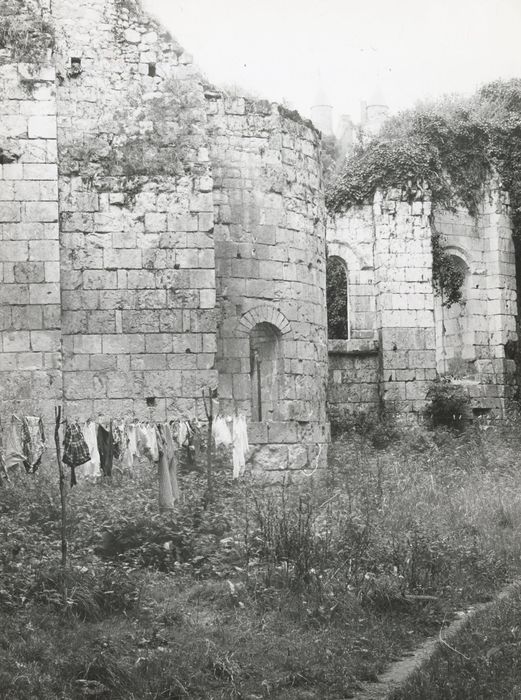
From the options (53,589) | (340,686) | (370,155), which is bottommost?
(340,686)

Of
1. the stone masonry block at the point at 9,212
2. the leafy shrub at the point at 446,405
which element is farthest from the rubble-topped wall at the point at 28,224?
the leafy shrub at the point at 446,405

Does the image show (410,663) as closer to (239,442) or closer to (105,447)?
(105,447)

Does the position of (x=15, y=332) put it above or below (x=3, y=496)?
above

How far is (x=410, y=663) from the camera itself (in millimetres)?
8000

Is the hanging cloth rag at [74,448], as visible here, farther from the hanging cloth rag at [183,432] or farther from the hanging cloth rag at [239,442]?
the hanging cloth rag at [239,442]

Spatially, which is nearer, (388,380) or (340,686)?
(340,686)

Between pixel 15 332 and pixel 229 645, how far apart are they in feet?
23.1

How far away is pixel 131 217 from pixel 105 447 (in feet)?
14.5

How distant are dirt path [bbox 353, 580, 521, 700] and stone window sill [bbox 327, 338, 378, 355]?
37.3ft

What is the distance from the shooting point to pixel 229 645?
26.3ft

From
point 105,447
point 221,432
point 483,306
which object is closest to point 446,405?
point 483,306

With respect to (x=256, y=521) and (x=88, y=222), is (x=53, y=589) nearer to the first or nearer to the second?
(x=256, y=521)

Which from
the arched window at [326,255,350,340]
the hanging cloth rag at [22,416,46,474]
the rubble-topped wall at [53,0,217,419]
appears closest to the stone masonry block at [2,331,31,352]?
the rubble-topped wall at [53,0,217,419]

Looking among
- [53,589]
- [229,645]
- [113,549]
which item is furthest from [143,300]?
[229,645]
